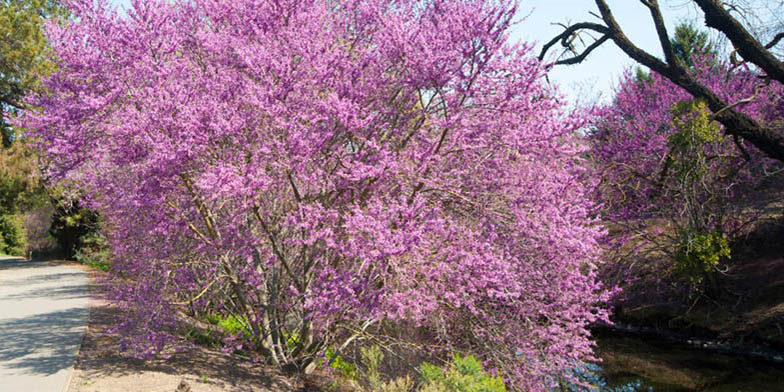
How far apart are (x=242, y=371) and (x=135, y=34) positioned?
4.68 meters

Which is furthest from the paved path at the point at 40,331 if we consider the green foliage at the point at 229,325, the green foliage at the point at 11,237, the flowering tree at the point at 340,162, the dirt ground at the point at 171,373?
the green foliage at the point at 11,237

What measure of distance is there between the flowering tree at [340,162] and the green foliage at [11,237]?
43605 millimetres

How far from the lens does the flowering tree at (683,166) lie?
40.5 feet

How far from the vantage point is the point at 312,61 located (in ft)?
21.8

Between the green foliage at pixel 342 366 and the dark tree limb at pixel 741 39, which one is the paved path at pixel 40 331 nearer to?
the green foliage at pixel 342 366

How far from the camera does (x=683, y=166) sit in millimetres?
12539

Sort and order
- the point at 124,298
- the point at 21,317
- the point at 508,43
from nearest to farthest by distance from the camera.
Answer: the point at 508,43
the point at 124,298
the point at 21,317

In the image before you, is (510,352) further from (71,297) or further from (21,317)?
(71,297)

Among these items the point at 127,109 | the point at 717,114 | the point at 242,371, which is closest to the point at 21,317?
the point at 242,371

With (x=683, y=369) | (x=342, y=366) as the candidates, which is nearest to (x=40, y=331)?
(x=342, y=366)

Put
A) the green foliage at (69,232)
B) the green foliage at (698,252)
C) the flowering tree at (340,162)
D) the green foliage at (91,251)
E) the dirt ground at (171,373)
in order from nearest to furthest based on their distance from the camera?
the flowering tree at (340,162) < the dirt ground at (171,373) < the green foliage at (698,252) < the green foliage at (91,251) < the green foliage at (69,232)

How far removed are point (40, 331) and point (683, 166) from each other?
42.8 ft

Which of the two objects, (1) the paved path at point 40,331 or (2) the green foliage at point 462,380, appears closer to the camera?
(2) the green foliage at point 462,380

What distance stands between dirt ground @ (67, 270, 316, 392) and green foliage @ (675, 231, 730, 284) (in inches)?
349
